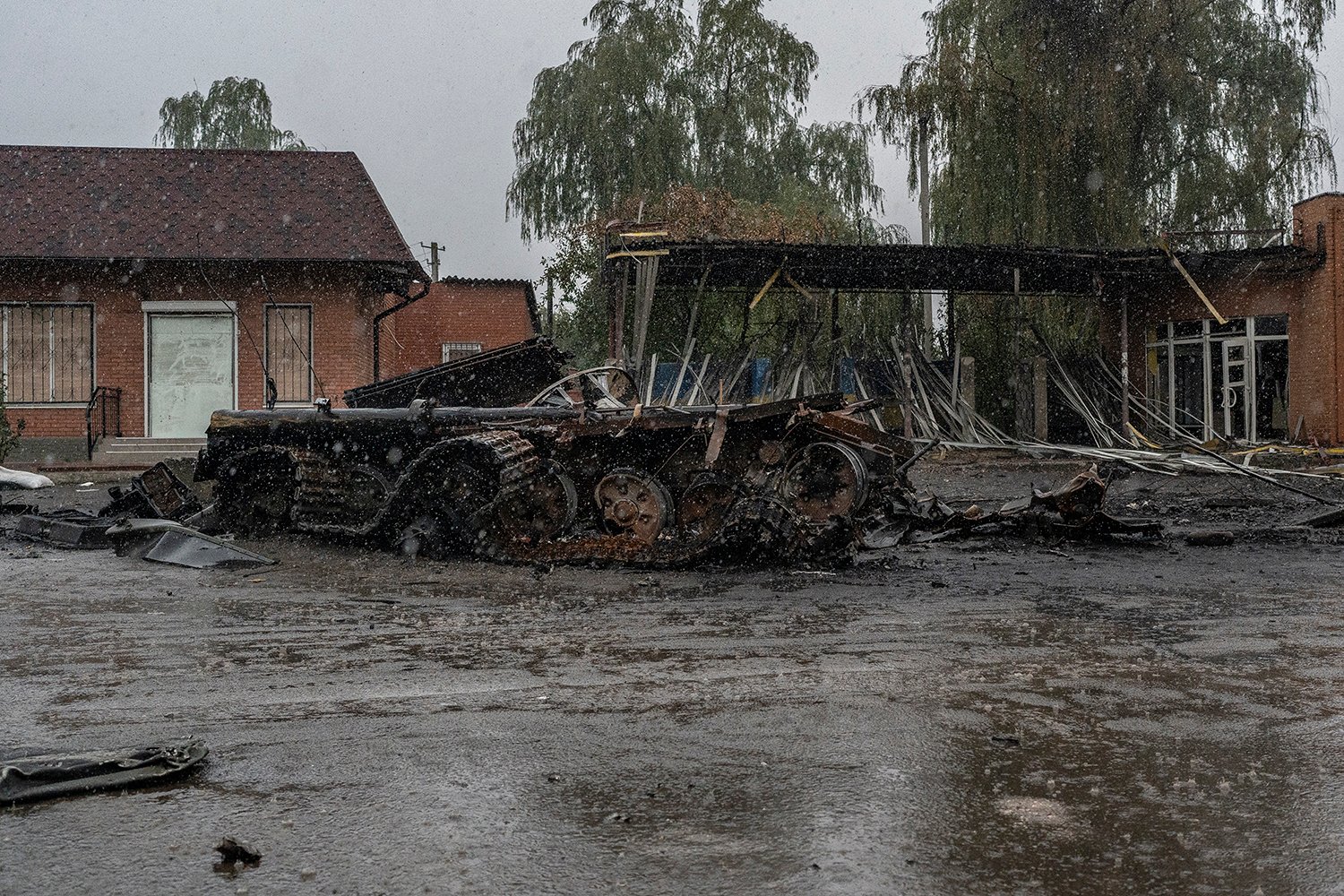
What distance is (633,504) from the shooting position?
1077 cm

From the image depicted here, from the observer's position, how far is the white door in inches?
888

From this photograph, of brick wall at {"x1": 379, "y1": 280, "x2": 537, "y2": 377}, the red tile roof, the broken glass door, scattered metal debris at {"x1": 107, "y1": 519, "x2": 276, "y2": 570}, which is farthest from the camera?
brick wall at {"x1": 379, "y1": 280, "x2": 537, "y2": 377}

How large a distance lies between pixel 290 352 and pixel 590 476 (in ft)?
43.8

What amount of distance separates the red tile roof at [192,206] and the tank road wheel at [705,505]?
13.0m

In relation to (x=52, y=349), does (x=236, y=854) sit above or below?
below

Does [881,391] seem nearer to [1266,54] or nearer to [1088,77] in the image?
[1088,77]

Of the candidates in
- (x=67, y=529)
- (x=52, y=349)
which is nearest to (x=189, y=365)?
(x=52, y=349)

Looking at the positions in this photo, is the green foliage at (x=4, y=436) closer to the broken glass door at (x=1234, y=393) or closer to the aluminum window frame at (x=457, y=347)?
the aluminum window frame at (x=457, y=347)

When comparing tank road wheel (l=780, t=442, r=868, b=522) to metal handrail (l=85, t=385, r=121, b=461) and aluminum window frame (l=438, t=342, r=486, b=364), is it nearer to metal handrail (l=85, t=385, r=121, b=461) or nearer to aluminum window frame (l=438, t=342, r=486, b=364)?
metal handrail (l=85, t=385, r=121, b=461)

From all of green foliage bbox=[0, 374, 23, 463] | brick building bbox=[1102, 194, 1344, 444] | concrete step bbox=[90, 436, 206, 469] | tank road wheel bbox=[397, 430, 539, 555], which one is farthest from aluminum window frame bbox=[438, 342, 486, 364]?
tank road wheel bbox=[397, 430, 539, 555]

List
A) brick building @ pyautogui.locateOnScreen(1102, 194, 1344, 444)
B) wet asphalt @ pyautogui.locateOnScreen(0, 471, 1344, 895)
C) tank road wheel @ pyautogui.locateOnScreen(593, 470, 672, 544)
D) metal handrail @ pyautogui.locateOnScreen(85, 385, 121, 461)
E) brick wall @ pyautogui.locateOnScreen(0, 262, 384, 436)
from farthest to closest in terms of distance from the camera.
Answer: brick building @ pyautogui.locateOnScreen(1102, 194, 1344, 444) < brick wall @ pyautogui.locateOnScreen(0, 262, 384, 436) < metal handrail @ pyautogui.locateOnScreen(85, 385, 121, 461) < tank road wheel @ pyautogui.locateOnScreen(593, 470, 672, 544) < wet asphalt @ pyautogui.locateOnScreen(0, 471, 1344, 895)

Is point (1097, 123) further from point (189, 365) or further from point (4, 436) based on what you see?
point (4, 436)

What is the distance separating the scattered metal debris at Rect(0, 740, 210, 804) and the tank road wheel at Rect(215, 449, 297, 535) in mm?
8298

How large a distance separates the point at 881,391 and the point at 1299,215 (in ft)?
29.8
